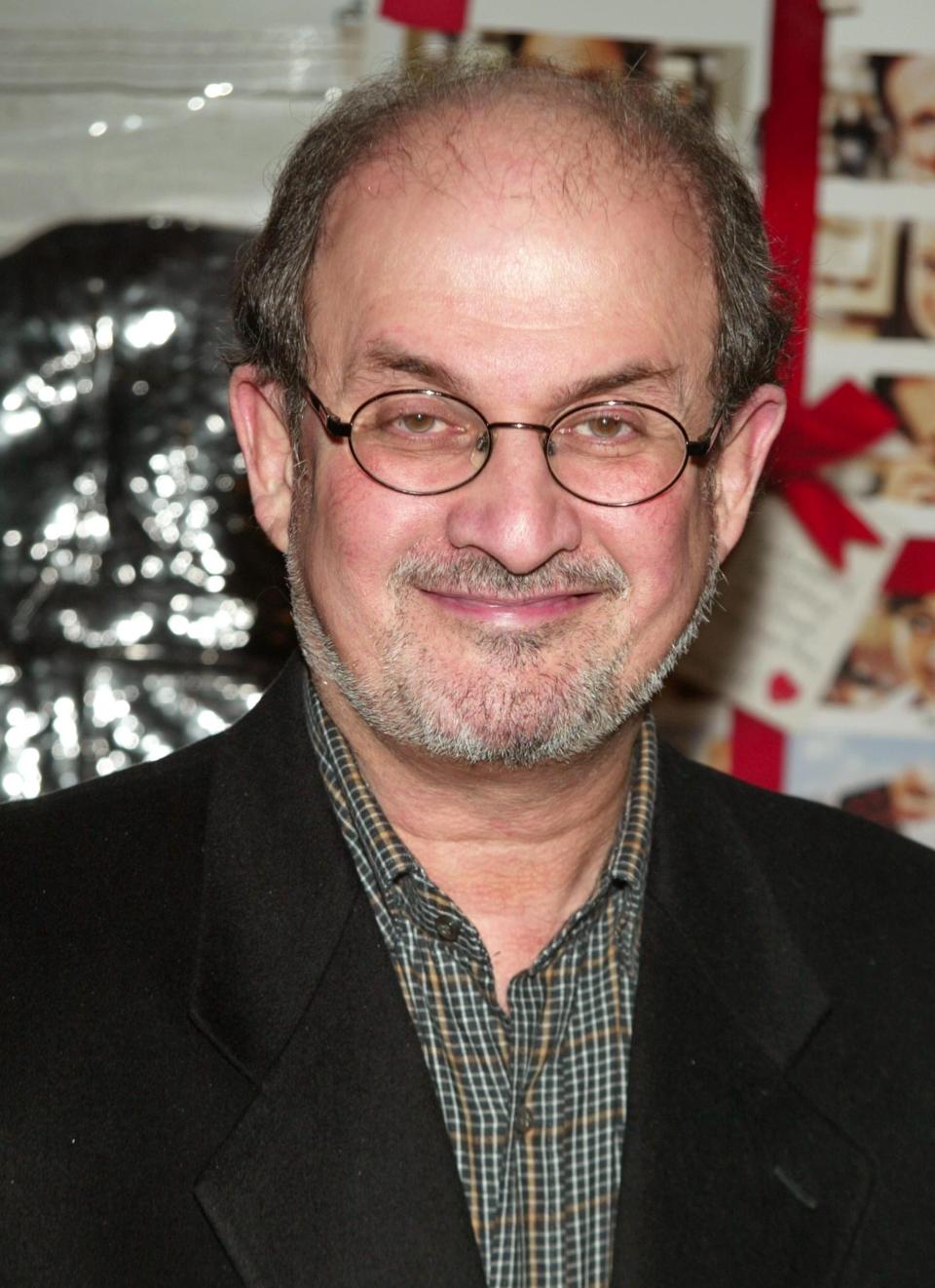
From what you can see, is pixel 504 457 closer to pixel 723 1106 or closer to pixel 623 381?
pixel 623 381

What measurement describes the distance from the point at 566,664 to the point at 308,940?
33 cm

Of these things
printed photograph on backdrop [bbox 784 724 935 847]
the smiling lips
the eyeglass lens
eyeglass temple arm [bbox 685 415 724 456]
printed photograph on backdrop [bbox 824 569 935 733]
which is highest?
the eyeglass lens

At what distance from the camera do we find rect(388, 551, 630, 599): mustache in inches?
55.1

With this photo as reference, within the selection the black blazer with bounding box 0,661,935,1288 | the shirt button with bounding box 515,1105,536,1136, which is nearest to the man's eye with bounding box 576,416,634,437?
the black blazer with bounding box 0,661,935,1288

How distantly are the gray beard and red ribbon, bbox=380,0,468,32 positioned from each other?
1000mm

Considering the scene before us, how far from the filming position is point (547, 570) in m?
1.41

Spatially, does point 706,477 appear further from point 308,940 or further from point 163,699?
point 163,699

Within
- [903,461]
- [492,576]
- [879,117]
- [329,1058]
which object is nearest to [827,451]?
[903,461]

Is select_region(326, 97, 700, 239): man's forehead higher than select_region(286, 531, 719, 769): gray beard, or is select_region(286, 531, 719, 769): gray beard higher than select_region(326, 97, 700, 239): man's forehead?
select_region(326, 97, 700, 239): man's forehead

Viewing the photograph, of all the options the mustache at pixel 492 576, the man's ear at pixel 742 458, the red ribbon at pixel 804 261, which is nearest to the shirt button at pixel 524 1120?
the mustache at pixel 492 576

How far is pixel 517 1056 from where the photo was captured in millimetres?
1450

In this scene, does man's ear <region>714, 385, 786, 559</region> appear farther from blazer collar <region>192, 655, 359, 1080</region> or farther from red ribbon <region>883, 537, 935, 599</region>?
red ribbon <region>883, 537, 935, 599</region>

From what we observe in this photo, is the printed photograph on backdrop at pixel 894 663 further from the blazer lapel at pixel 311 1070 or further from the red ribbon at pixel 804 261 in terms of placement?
the blazer lapel at pixel 311 1070

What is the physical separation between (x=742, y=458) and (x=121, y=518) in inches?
35.7
